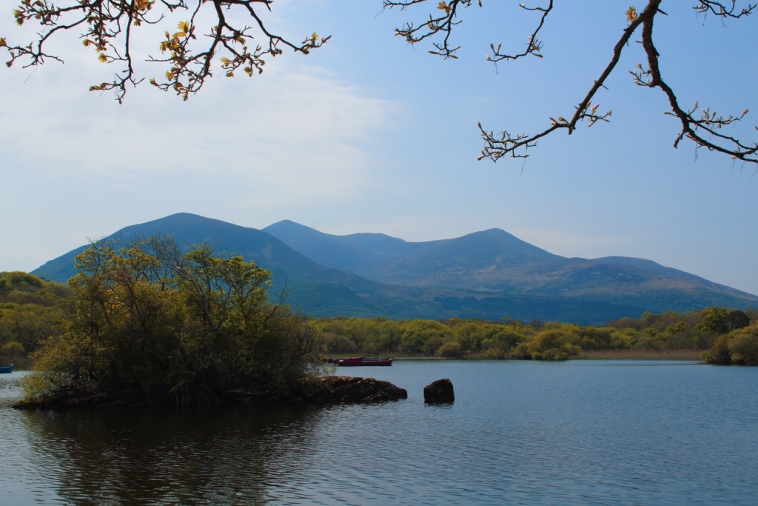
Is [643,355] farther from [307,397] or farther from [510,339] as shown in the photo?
[307,397]

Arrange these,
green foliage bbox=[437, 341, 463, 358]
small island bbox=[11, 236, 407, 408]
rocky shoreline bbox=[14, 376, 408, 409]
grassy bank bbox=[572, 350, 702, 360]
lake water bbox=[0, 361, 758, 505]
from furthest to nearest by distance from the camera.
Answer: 1. green foliage bbox=[437, 341, 463, 358]
2. grassy bank bbox=[572, 350, 702, 360]
3. small island bbox=[11, 236, 407, 408]
4. rocky shoreline bbox=[14, 376, 408, 409]
5. lake water bbox=[0, 361, 758, 505]

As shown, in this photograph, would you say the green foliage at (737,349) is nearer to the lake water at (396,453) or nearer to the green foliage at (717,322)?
the green foliage at (717,322)

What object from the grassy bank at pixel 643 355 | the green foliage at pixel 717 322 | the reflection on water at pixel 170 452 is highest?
the green foliage at pixel 717 322

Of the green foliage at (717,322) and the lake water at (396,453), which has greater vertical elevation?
the green foliage at (717,322)

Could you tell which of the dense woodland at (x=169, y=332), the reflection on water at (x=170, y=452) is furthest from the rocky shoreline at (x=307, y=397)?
the reflection on water at (x=170, y=452)

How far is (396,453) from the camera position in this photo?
32.2 metres

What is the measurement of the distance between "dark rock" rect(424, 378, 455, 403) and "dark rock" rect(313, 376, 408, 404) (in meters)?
3.63

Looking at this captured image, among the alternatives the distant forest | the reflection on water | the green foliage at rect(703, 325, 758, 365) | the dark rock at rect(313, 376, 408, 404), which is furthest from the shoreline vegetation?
the green foliage at rect(703, 325, 758, 365)

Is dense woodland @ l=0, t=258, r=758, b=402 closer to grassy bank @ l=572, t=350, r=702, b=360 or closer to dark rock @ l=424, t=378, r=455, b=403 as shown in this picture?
dark rock @ l=424, t=378, r=455, b=403

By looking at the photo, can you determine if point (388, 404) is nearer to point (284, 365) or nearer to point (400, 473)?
point (284, 365)

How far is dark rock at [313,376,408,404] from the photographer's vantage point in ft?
189

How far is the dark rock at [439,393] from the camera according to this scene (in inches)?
2218

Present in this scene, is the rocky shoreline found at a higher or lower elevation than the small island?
lower

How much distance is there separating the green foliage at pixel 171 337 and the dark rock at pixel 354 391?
6.96ft
